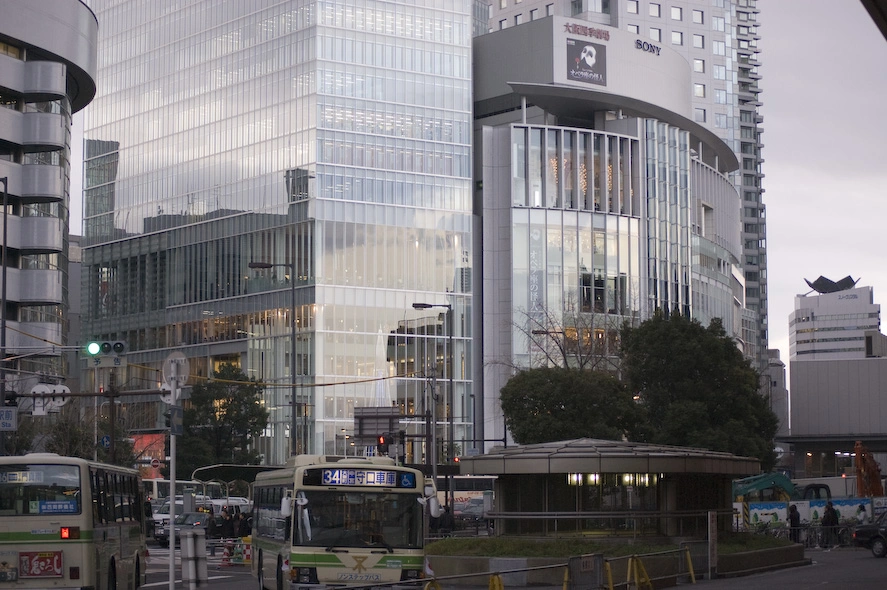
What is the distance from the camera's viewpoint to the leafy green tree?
78688 millimetres

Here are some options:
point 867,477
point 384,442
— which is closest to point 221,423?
point 384,442

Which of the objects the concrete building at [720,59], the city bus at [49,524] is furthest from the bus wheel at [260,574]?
the concrete building at [720,59]

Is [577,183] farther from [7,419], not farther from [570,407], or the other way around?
[7,419]

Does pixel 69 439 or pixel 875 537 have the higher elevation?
pixel 69 439

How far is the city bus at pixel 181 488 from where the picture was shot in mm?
70688

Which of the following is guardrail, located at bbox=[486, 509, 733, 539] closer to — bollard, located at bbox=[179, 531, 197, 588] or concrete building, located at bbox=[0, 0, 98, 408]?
bollard, located at bbox=[179, 531, 197, 588]

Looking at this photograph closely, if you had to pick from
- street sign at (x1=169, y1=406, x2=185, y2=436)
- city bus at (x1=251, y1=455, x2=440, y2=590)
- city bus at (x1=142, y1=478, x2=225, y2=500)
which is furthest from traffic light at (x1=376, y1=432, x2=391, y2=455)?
street sign at (x1=169, y1=406, x2=185, y2=436)

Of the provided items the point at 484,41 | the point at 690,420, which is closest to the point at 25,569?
the point at 690,420

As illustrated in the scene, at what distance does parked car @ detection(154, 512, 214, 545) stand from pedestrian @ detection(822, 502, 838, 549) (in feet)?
78.0

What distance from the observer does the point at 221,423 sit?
8000 centimetres

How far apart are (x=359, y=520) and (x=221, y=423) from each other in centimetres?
5878

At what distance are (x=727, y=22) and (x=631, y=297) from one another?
62.2m

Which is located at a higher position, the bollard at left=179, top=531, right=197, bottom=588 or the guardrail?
the bollard at left=179, top=531, right=197, bottom=588

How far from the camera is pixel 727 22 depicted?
497 ft
